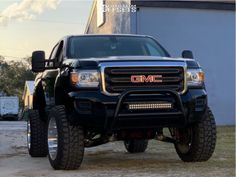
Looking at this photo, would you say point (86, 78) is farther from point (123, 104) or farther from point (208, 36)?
point (208, 36)

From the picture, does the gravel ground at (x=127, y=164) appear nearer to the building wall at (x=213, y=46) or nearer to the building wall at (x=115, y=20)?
the building wall at (x=213, y=46)

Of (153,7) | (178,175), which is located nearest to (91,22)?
(153,7)

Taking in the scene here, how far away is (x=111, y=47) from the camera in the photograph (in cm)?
870

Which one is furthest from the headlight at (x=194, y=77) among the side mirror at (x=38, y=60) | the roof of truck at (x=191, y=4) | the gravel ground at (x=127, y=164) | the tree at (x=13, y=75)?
the tree at (x=13, y=75)

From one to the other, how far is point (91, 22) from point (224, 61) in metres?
15.1

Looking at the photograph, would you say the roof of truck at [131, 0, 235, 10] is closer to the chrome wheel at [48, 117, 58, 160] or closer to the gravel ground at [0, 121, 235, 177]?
the gravel ground at [0, 121, 235, 177]

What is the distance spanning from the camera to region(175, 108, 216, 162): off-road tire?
789 centimetres

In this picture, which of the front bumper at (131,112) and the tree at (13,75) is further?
the tree at (13,75)

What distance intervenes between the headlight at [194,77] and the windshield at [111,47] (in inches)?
49.7

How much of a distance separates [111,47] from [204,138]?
2038 millimetres

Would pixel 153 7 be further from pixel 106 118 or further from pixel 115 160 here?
pixel 106 118

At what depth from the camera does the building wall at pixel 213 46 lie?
20203 millimetres

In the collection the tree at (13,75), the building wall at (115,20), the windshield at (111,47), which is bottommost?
the tree at (13,75)

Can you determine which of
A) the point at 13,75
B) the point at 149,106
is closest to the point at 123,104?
the point at 149,106
